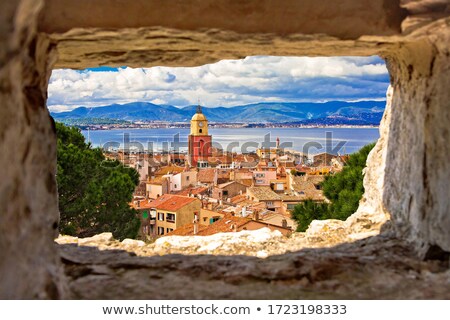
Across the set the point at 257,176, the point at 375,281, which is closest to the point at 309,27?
the point at 375,281

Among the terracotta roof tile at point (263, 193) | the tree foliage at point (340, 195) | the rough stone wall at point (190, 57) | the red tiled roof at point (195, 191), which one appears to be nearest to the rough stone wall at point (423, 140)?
the rough stone wall at point (190, 57)

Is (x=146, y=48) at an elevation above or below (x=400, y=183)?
above

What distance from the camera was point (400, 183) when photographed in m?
4.41

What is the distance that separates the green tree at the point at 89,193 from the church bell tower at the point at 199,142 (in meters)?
34.0

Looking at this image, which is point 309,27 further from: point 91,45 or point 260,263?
point 260,263

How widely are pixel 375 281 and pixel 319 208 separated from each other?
836 centimetres

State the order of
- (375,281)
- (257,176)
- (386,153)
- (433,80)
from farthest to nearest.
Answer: (257,176), (386,153), (433,80), (375,281)

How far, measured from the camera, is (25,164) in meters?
2.68

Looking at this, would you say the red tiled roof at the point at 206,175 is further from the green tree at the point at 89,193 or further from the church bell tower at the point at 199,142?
the green tree at the point at 89,193

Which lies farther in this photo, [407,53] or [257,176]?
[257,176]

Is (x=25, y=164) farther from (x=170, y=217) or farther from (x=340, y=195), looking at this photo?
(x=170, y=217)

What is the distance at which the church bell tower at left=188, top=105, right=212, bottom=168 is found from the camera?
163ft

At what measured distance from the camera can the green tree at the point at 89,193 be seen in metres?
12.4

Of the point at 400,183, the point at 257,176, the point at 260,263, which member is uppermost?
the point at 400,183
